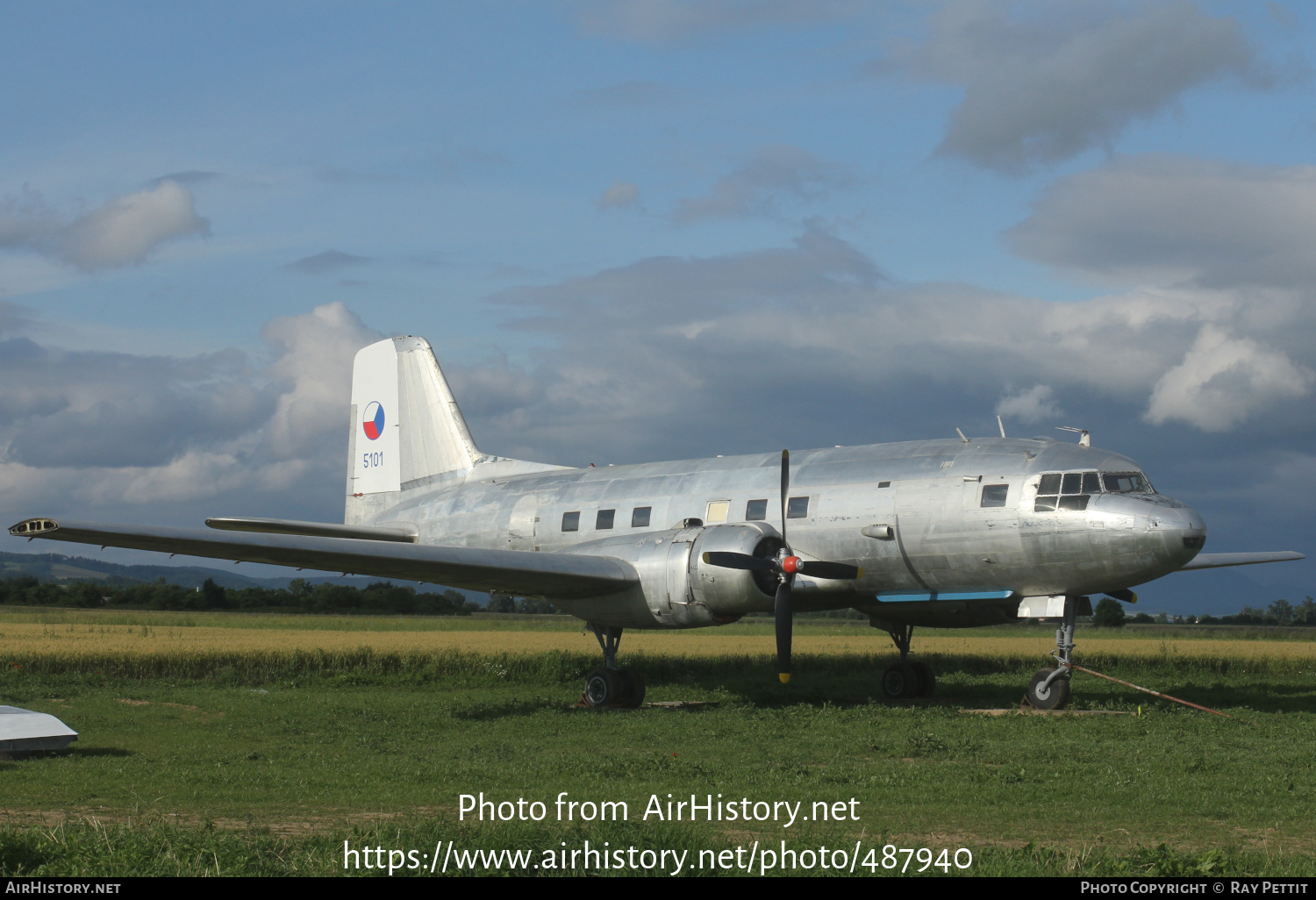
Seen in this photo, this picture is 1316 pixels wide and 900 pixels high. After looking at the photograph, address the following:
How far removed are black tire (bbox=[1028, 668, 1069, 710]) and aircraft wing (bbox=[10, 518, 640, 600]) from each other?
6.87 meters

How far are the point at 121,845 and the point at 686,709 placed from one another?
42.3 feet

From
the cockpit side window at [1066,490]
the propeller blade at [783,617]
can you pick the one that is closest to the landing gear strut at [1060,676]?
the cockpit side window at [1066,490]

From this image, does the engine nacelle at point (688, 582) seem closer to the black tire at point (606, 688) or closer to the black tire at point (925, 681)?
the black tire at point (606, 688)

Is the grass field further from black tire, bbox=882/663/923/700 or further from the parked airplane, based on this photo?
the parked airplane

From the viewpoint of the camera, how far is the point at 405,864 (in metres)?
7.07

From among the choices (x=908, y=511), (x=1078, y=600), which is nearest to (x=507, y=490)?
(x=908, y=511)

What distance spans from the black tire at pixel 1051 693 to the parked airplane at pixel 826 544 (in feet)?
0.10

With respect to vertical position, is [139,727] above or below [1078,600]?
below

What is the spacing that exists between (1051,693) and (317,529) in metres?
14.6

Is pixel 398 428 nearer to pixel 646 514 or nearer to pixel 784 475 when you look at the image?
pixel 646 514

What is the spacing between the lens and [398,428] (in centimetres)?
2758

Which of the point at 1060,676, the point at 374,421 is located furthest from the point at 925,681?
the point at 374,421

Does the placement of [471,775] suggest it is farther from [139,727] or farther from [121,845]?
[139,727]
